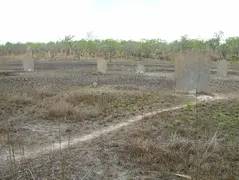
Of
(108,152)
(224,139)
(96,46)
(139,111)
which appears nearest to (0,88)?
(139,111)

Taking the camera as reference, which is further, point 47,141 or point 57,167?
point 47,141

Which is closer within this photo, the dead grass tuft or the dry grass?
the dry grass

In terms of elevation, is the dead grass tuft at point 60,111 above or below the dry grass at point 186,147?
above

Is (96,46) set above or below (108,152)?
above

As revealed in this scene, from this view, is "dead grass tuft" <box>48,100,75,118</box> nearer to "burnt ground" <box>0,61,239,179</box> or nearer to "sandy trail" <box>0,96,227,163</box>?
"burnt ground" <box>0,61,239,179</box>

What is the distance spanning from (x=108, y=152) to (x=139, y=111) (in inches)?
157

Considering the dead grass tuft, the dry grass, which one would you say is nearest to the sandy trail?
the dry grass

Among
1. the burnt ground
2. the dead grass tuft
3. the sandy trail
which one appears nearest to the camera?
the burnt ground

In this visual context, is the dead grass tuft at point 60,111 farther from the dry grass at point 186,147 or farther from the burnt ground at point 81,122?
the dry grass at point 186,147

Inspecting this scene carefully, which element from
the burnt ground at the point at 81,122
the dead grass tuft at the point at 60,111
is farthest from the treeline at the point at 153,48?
the dead grass tuft at the point at 60,111

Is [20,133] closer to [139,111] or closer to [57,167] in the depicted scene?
[57,167]

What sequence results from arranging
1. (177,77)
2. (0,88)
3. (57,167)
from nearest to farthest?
1. (57,167)
2. (177,77)
3. (0,88)

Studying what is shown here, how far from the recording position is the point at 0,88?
1385 centimetres

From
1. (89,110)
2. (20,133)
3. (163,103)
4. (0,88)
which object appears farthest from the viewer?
(0,88)
